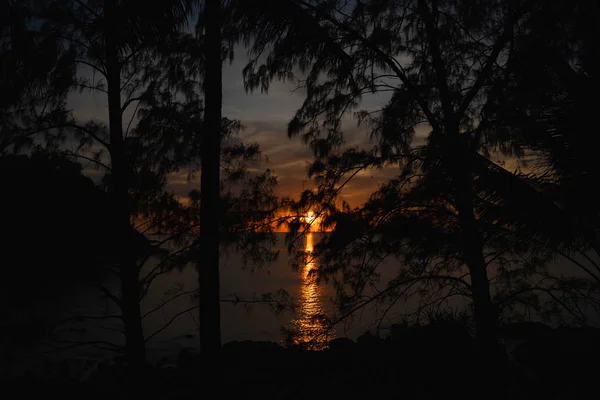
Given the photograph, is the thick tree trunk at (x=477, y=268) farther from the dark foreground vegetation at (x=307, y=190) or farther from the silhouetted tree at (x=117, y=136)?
the silhouetted tree at (x=117, y=136)

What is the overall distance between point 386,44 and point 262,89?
3.08 meters

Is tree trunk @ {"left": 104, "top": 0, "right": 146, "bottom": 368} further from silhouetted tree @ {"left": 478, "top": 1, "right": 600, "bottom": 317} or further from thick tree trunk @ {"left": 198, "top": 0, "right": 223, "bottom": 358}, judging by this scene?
silhouetted tree @ {"left": 478, "top": 1, "right": 600, "bottom": 317}

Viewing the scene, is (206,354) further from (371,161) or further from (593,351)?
(593,351)

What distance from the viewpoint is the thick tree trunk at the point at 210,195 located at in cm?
779

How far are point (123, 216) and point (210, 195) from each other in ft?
7.46

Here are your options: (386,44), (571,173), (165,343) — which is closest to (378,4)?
(386,44)

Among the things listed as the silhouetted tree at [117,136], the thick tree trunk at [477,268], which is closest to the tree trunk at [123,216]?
the silhouetted tree at [117,136]

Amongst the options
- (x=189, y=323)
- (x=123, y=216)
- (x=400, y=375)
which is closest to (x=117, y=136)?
(x=123, y=216)

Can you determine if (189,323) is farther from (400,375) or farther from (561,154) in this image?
(561,154)

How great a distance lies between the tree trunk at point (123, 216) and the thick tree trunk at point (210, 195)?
2033 mm

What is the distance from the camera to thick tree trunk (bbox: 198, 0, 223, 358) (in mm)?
7789

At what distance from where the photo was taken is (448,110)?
9.72 m

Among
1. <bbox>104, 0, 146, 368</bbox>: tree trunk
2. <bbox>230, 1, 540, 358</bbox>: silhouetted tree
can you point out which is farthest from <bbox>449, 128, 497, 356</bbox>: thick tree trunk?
<bbox>104, 0, 146, 368</bbox>: tree trunk

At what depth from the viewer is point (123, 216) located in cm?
880
